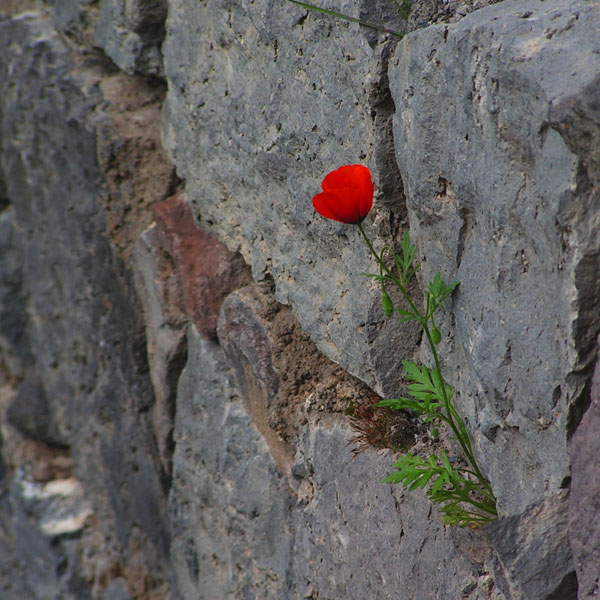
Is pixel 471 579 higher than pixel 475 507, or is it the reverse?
pixel 475 507

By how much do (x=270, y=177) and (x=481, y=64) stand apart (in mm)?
784

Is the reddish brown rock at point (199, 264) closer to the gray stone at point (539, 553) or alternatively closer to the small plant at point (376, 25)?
the small plant at point (376, 25)

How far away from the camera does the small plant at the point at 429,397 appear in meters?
1.31

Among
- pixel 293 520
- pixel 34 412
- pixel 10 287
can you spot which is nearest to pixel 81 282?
pixel 10 287

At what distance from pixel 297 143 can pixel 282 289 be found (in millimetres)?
418

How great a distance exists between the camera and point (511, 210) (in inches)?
44.9

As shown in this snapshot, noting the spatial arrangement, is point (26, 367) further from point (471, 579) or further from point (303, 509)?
point (471, 579)

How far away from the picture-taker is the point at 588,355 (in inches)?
41.8

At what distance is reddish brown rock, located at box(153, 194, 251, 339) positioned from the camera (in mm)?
2207

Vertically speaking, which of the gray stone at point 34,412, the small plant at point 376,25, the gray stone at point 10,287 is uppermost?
the small plant at point 376,25

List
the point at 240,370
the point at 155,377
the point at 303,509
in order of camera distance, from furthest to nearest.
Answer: the point at 155,377, the point at 240,370, the point at 303,509

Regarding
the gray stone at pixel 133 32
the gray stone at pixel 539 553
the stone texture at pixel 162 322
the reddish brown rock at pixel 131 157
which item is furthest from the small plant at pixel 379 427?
the gray stone at pixel 133 32

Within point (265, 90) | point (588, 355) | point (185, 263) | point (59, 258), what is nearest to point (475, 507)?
point (588, 355)

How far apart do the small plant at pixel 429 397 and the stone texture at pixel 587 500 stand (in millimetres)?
257
